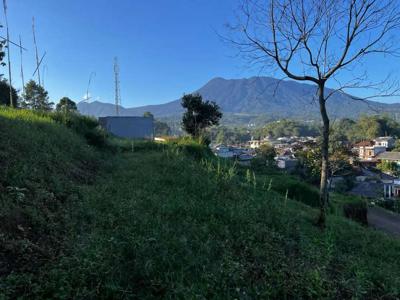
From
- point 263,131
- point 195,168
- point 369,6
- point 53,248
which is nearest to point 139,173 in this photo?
point 195,168

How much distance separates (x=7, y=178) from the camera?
332cm

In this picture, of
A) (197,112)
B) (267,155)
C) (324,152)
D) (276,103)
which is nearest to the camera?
(324,152)

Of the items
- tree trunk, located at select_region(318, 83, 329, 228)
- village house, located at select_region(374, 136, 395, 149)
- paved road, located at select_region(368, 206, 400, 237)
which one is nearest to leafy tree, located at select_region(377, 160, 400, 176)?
village house, located at select_region(374, 136, 395, 149)

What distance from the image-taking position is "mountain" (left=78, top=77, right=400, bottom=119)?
5348 mm

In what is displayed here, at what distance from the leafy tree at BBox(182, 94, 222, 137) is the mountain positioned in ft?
4.14

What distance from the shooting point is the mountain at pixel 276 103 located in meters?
5.35

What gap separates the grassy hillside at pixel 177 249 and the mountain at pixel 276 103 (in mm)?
1992

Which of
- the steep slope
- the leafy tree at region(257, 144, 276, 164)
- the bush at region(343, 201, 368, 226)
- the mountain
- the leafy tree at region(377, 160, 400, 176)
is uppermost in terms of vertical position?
the mountain

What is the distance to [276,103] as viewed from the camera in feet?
26.0

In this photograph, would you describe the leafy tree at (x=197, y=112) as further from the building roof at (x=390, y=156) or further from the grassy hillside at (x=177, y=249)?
the building roof at (x=390, y=156)

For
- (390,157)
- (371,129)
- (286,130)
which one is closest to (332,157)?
(390,157)

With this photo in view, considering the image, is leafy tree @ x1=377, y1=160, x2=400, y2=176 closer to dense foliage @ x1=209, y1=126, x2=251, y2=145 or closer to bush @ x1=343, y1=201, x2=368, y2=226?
bush @ x1=343, y1=201, x2=368, y2=226

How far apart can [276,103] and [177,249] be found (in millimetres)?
6023

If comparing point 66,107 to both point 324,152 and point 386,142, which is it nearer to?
point 324,152
